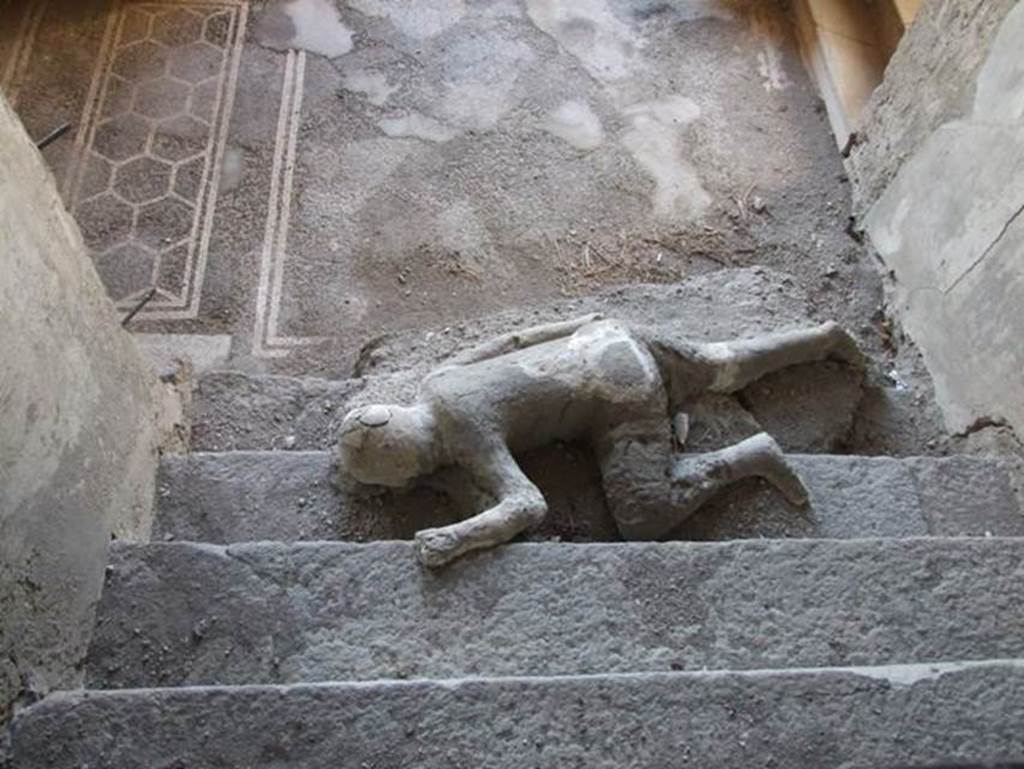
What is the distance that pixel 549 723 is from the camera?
58.4 inches

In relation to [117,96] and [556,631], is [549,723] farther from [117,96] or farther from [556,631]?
[117,96]

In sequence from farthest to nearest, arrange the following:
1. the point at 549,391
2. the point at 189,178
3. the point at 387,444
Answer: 1. the point at 189,178
2. the point at 549,391
3. the point at 387,444

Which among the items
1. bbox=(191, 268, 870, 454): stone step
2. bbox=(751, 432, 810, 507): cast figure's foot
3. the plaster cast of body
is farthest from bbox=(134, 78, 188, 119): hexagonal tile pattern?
bbox=(751, 432, 810, 507): cast figure's foot

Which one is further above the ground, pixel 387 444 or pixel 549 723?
pixel 549 723

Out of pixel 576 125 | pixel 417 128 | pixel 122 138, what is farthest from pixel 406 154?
pixel 122 138

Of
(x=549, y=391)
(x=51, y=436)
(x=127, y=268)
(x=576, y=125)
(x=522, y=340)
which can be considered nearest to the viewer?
(x=51, y=436)

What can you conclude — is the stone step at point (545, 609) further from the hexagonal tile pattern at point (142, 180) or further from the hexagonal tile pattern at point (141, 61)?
the hexagonal tile pattern at point (141, 61)

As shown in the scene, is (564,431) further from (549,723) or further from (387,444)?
(549,723)

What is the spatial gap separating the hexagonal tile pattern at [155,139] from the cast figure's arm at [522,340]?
4.12 feet

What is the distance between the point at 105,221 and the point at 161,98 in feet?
1.89

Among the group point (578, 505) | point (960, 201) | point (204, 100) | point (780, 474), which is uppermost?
point (960, 201)

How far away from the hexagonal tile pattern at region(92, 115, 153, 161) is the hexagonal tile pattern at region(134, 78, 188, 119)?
0.17ft

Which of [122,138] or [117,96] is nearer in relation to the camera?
[122,138]

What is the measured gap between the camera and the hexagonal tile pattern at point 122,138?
11.3ft
